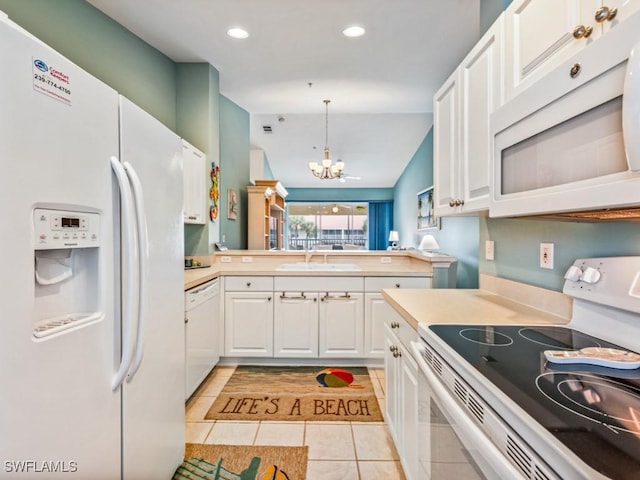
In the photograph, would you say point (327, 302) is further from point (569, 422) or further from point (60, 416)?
point (569, 422)

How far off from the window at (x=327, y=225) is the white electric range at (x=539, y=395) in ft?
32.0

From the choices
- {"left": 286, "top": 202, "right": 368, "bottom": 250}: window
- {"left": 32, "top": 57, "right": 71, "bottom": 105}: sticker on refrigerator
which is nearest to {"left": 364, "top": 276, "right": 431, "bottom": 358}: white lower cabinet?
{"left": 32, "top": 57, "right": 71, "bottom": 105}: sticker on refrigerator

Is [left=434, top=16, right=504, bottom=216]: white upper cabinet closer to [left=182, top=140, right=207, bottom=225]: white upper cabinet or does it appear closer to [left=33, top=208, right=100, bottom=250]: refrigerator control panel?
[left=33, top=208, right=100, bottom=250]: refrigerator control panel

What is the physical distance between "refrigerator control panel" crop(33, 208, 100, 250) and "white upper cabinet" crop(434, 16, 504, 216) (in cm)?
138

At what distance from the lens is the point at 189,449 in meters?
1.85

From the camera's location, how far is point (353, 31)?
110 inches

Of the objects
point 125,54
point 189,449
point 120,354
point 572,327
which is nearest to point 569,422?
point 572,327

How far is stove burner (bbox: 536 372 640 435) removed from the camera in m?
0.58

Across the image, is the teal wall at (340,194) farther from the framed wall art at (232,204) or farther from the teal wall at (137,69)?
the teal wall at (137,69)

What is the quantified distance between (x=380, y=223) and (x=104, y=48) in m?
8.62

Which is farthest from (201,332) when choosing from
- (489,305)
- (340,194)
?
(340,194)

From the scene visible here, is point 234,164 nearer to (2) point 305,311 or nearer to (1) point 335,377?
(2) point 305,311

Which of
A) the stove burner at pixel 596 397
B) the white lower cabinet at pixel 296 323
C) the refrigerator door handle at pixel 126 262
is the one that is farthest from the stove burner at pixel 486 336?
the white lower cabinet at pixel 296 323

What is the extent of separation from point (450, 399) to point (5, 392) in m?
1.06
